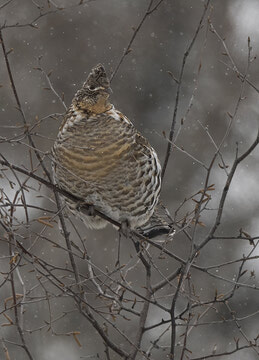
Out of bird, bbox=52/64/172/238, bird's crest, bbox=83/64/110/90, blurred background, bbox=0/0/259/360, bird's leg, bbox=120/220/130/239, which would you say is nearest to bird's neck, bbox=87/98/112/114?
bird, bbox=52/64/172/238

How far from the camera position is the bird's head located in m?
4.53

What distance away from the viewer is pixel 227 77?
11.5 metres

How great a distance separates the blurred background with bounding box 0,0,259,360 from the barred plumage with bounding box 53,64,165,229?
15.2 feet

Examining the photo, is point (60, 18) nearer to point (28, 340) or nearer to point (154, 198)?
point (28, 340)

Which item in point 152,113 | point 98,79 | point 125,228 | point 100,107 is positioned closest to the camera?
point 98,79

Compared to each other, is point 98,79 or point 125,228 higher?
point 98,79

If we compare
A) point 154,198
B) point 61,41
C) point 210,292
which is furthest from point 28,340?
point 154,198

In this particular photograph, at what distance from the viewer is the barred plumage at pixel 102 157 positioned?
4719 millimetres

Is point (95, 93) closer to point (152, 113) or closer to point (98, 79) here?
point (98, 79)

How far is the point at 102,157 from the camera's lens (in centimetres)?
473

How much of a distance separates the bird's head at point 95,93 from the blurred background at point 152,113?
4821mm

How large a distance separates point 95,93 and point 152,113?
6.14 meters

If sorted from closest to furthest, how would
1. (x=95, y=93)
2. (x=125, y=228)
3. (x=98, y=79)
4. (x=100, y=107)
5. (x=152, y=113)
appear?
(x=98, y=79), (x=95, y=93), (x=100, y=107), (x=125, y=228), (x=152, y=113)

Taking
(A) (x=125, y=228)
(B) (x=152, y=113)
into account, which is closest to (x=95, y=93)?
(A) (x=125, y=228)
